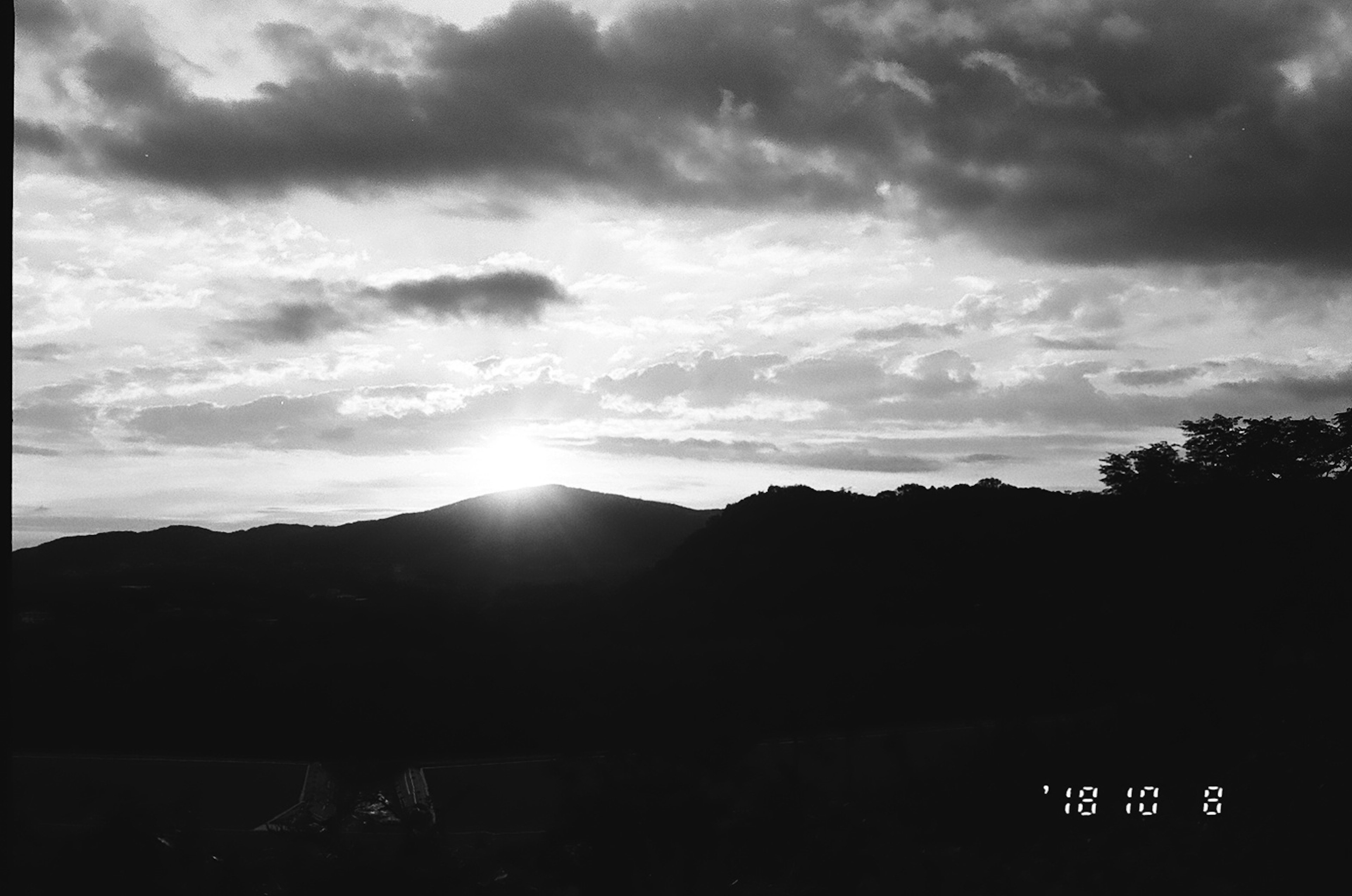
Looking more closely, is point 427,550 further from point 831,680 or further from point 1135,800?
point 1135,800

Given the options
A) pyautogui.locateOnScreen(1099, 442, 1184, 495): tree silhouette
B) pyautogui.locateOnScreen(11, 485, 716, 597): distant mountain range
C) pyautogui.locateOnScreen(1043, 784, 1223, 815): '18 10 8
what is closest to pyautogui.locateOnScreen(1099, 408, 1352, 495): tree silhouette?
pyautogui.locateOnScreen(1099, 442, 1184, 495): tree silhouette

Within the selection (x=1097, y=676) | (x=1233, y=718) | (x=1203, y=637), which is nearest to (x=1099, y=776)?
(x=1233, y=718)

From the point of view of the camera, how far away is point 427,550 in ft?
300

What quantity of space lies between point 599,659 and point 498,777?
2824 cm

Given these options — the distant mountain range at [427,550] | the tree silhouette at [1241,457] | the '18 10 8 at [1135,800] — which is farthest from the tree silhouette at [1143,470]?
the '18 10 8 at [1135,800]

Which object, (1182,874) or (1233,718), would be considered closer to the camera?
(1182,874)

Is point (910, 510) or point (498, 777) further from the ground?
point (910, 510)

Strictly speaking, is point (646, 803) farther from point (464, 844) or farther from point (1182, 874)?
point (1182, 874)

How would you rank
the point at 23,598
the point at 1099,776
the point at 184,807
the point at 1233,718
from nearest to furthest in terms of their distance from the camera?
the point at 184,807
the point at 1099,776
the point at 1233,718
the point at 23,598

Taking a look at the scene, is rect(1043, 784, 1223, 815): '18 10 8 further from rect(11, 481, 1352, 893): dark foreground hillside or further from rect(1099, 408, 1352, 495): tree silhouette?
rect(1099, 408, 1352, 495): tree silhouette

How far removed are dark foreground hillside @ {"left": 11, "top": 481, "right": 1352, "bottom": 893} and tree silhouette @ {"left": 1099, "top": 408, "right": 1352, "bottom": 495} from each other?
343cm

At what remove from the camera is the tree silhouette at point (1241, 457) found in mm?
59656

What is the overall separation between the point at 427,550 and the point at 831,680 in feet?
158

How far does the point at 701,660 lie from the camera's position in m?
57.5
